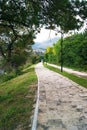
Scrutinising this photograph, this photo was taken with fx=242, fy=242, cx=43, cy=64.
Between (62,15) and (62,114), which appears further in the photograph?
(62,15)

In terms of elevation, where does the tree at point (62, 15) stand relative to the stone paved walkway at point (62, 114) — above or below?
above

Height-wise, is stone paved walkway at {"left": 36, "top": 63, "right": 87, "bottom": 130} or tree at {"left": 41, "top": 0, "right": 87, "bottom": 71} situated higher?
tree at {"left": 41, "top": 0, "right": 87, "bottom": 71}

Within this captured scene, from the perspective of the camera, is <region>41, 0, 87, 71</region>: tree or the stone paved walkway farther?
<region>41, 0, 87, 71</region>: tree

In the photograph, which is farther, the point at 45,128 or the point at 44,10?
the point at 44,10

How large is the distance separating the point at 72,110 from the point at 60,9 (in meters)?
6.02

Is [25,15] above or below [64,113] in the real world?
above

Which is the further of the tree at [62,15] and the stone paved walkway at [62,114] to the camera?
the tree at [62,15]

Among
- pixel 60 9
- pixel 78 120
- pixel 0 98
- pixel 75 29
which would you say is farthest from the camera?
pixel 0 98

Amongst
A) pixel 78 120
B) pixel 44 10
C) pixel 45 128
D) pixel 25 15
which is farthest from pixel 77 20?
pixel 45 128

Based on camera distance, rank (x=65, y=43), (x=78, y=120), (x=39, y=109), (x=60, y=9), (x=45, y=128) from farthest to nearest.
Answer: (x=65, y=43) < (x=60, y=9) < (x=39, y=109) < (x=78, y=120) < (x=45, y=128)

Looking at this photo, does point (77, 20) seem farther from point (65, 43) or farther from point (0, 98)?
point (65, 43)

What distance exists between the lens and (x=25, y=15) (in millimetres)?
13828

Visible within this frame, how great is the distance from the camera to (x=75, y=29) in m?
14.9

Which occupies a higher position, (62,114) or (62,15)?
(62,15)
